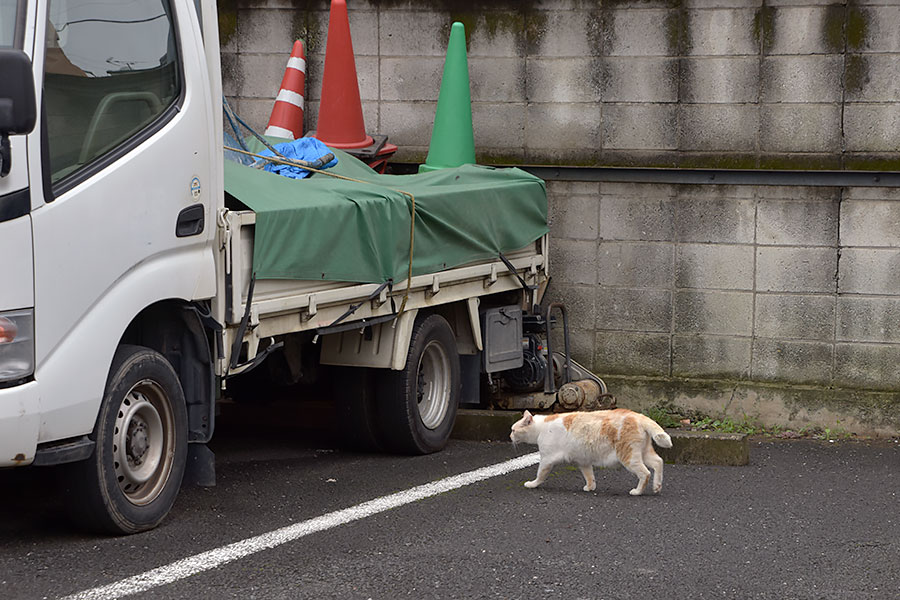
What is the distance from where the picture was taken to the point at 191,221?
5801mm

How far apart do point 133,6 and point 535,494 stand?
3.21 metres

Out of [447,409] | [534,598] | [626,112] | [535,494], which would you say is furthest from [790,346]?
[534,598]

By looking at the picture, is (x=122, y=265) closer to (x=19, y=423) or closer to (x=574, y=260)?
(x=19, y=423)

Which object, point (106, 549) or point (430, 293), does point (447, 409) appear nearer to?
point (430, 293)

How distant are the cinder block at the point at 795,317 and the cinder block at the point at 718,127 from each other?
44.8 inches

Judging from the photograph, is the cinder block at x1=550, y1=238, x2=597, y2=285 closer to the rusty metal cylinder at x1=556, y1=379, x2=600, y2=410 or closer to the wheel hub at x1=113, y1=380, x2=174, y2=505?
the rusty metal cylinder at x1=556, y1=379, x2=600, y2=410

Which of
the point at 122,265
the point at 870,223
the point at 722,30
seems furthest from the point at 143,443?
the point at 870,223

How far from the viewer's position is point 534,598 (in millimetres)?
4676

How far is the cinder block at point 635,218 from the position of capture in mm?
9367

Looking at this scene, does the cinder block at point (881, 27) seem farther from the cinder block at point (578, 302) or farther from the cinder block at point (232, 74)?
the cinder block at point (232, 74)

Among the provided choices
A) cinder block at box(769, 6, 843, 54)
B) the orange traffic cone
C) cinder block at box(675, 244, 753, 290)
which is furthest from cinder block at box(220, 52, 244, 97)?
cinder block at box(769, 6, 843, 54)

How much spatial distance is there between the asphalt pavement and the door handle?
1365mm

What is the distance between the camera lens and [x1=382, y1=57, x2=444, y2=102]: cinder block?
9.77 meters

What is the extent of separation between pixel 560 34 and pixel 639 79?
694 millimetres
